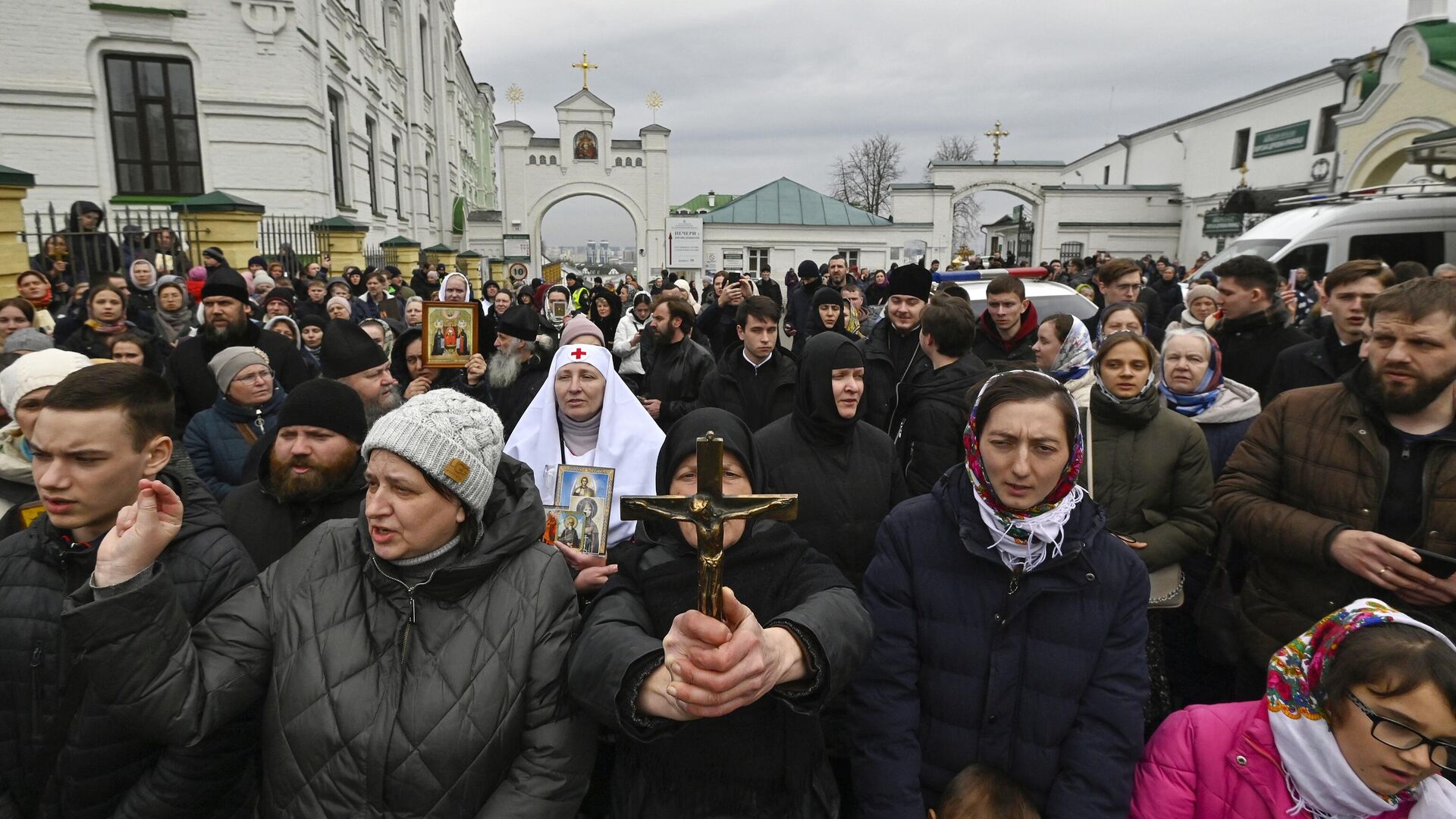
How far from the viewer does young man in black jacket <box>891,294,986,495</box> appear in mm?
4152

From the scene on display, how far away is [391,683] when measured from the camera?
194 cm

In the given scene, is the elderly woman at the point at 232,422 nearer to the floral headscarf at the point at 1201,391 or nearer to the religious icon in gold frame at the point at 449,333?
the religious icon in gold frame at the point at 449,333

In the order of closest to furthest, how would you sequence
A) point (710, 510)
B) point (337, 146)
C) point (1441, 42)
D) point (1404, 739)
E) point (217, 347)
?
point (710, 510) < point (1404, 739) < point (217, 347) < point (337, 146) < point (1441, 42)

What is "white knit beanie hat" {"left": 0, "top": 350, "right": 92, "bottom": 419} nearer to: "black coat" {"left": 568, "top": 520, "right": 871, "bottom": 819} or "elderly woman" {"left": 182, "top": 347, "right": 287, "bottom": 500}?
"elderly woman" {"left": 182, "top": 347, "right": 287, "bottom": 500}

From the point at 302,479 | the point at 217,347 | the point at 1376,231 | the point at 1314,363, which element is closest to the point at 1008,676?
the point at 302,479

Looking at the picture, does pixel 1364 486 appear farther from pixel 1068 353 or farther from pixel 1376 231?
pixel 1376 231

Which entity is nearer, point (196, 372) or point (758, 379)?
point (196, 372)

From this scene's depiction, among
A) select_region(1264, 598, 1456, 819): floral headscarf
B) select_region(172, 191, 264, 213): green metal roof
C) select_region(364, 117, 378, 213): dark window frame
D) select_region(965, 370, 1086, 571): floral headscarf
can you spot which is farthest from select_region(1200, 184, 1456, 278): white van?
select_region(364, 117, 378, 213): dark window frame

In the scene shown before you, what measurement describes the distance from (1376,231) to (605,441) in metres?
11.9

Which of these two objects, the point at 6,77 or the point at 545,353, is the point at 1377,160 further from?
the point at 6,77

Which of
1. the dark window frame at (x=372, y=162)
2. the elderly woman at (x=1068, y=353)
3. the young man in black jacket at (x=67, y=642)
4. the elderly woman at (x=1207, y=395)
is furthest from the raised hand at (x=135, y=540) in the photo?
the dark window frame at (x=372, y=162)

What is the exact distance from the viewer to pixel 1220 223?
30297mm

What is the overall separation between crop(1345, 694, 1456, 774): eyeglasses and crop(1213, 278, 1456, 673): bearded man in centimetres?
73

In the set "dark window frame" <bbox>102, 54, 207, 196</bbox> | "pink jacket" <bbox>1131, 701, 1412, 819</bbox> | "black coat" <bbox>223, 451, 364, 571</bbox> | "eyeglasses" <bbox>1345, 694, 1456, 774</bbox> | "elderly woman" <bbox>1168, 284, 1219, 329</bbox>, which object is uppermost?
"dark window frame" <bbox>102, 54, 207, 196</bbox>
